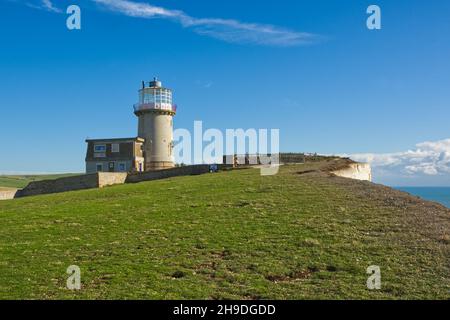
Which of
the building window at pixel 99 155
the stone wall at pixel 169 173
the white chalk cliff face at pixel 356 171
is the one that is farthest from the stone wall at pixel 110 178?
the white chalk cliff face at pixel 356 171

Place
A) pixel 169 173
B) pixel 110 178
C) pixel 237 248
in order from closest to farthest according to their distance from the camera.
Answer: pixel 237 248 < pixel 110 178 < pixel 169 173

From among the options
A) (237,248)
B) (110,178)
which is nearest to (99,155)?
(110,178)

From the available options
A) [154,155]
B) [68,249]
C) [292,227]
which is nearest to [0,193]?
[154,155]

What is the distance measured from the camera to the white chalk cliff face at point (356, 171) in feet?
153

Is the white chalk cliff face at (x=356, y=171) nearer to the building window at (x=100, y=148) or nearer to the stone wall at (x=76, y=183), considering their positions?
the stone wall at (x=76, y=183)

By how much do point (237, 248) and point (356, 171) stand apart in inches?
1421

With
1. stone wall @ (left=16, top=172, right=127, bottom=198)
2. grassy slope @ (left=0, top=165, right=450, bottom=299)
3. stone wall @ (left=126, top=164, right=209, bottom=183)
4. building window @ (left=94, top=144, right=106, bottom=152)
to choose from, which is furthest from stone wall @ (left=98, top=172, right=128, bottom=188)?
grassy slope @ (left=0, top=165, right=450, bottom=299)

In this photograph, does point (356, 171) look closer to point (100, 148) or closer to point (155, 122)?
point (155, 122)

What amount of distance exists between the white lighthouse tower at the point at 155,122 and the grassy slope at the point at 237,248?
46623 millimetres

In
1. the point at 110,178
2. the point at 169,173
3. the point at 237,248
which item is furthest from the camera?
the point at 169,173

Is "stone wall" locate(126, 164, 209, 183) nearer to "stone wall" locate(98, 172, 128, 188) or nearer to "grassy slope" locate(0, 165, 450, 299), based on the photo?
"stone wall" locate(98, 172, 128, 188)

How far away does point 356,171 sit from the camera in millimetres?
50406

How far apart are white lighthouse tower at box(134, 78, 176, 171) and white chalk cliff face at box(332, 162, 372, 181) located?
3479cm

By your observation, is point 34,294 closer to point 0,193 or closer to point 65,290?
point 65,290
